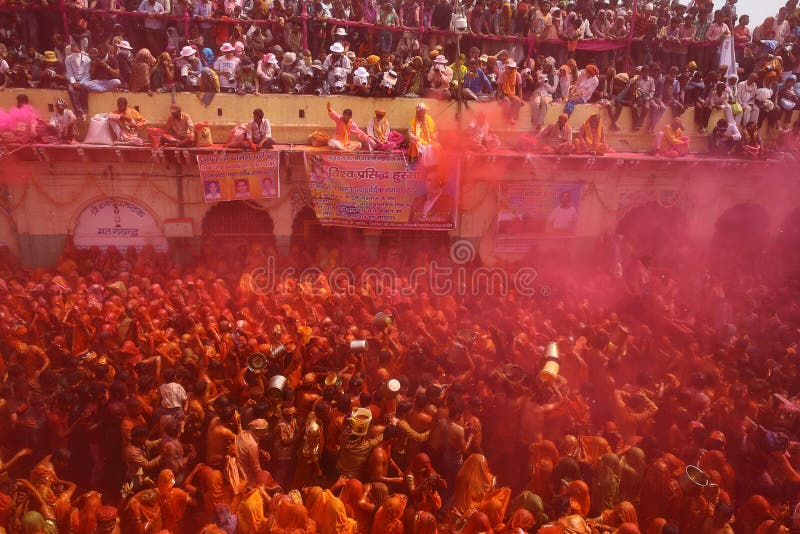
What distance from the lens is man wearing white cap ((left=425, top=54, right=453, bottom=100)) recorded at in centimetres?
1390

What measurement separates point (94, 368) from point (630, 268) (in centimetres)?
1050

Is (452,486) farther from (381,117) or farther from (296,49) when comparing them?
(296,49)

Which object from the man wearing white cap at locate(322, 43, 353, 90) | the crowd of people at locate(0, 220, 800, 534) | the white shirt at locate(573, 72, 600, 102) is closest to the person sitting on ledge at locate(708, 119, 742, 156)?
the white shirt at locate(573, 72, 600, 102)

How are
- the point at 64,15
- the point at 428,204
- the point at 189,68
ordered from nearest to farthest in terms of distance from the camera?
the point at 428,204, the point at 189,68, the point at 64,15

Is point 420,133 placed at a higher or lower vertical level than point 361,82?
lower

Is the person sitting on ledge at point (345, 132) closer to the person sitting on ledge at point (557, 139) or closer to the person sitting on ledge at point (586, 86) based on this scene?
the person sitting on ledge at point (557, 139)

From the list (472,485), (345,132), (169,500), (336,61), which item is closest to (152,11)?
(336,61)

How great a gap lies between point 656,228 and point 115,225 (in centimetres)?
1223

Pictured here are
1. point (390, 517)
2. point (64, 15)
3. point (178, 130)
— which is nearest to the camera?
point (390, 517)

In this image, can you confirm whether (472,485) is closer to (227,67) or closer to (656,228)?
(656,228)

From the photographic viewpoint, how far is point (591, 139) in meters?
13.5

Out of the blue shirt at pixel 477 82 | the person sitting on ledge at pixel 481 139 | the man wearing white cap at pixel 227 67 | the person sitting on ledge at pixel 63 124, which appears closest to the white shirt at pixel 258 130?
the man wearing white cap at pixel 227 67

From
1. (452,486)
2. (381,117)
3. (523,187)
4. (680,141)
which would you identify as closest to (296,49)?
(381,117)

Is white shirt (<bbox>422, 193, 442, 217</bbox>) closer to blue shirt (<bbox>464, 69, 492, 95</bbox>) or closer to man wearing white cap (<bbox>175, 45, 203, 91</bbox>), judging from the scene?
blue shirt (<bbox>464, 69, 492, 95</bbox>)
